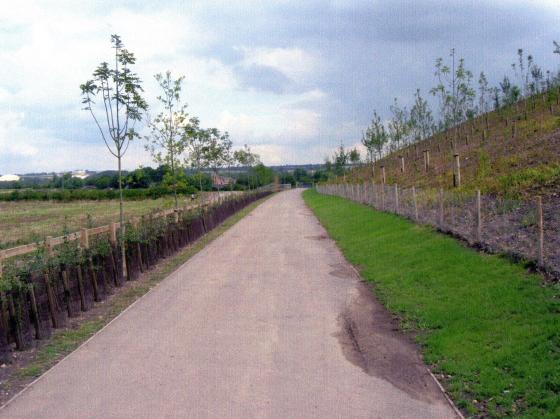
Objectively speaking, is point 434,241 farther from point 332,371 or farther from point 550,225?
point 332,371

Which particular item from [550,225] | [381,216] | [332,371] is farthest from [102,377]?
[381,216]

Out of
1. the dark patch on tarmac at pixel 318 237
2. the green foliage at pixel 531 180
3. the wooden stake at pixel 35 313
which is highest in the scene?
the green foliage at pixel 531 180

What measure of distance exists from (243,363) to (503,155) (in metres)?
21.1

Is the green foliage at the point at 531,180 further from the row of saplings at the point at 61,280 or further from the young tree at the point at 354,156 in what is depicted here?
the young tree at the point at 354,156

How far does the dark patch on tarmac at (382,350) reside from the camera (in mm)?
5898

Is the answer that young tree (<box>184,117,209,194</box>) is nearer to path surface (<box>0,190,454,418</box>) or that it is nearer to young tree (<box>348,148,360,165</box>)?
path surface (<box>0,190,454,418</box>)

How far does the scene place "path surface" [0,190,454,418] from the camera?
524 cm

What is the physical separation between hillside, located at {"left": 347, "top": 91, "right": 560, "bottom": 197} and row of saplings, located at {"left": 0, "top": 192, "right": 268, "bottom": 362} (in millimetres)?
9932

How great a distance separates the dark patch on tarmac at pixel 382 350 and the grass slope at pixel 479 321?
20cm

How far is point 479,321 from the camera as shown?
746 cm

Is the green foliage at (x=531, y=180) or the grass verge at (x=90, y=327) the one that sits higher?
the green foliage at (x=531, y=180)

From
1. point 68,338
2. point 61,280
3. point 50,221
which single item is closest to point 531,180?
point 61,280

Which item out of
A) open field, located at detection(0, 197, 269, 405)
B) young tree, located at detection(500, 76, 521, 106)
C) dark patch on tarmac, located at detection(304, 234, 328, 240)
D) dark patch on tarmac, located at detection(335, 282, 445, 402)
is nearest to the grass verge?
open field, located at detection(0, 197, 269, 405)

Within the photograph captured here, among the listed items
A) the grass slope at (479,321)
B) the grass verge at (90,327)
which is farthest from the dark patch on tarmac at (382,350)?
the grass verge at (90,327)
